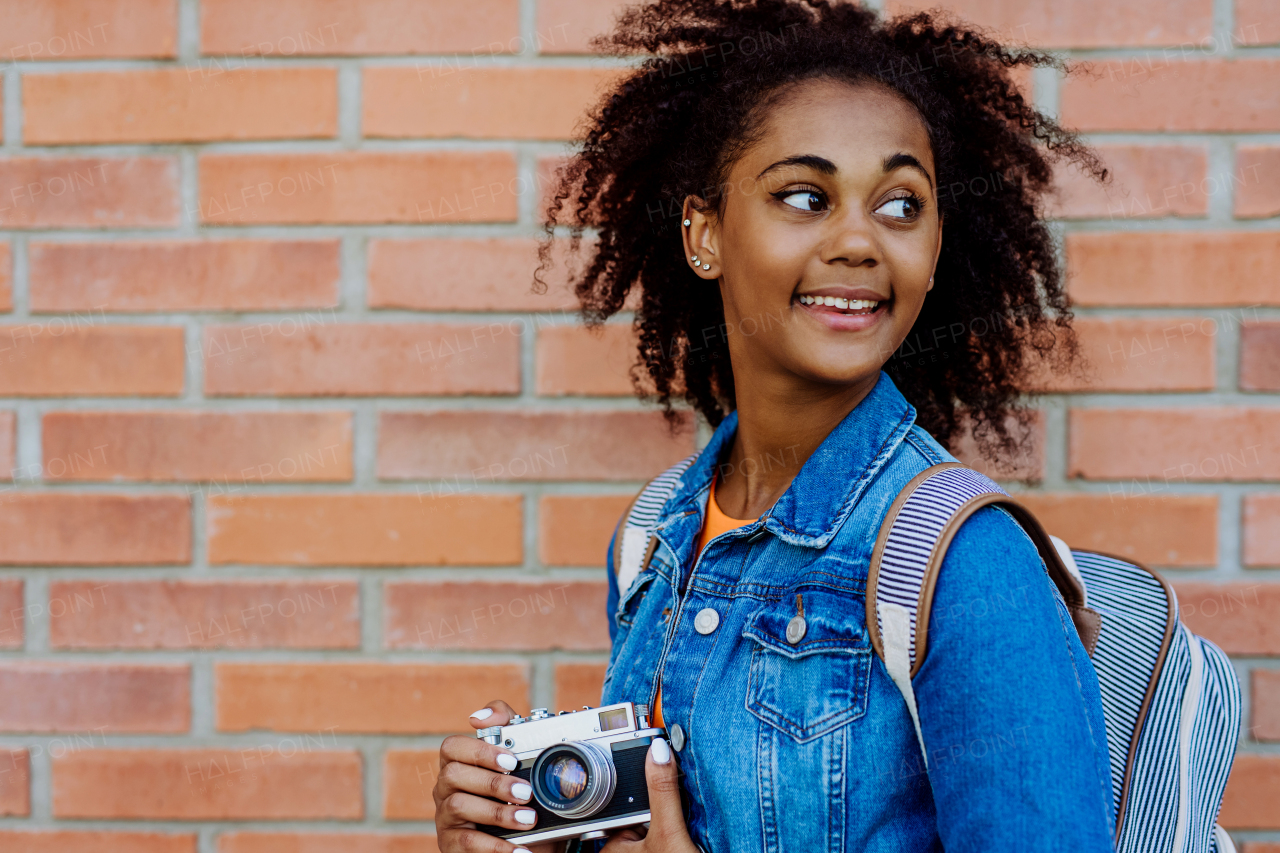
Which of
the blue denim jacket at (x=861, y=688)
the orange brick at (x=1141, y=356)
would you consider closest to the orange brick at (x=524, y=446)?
the blue denim jacket at (x=861, y=688)

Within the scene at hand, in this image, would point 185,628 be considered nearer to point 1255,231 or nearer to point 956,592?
point 956,592

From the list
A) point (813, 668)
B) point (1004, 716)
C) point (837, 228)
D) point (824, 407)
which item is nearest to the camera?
point (1004, 716)

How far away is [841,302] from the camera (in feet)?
3.28

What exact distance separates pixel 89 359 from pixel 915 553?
1.31m

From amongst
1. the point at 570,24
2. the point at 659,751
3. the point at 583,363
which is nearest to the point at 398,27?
the point at 570,24

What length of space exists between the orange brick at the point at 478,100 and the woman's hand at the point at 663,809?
3.08 feet

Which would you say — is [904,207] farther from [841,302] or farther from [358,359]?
[358,359]

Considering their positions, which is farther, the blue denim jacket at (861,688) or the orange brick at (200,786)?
the orange brick at (200,786)

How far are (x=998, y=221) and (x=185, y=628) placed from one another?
53.8 inches

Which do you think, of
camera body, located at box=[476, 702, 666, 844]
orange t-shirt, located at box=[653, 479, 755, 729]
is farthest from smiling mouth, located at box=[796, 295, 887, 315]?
camera body, located at box=[476, 702, 666, 844]

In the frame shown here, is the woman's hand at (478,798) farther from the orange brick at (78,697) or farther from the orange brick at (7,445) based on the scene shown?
the orange brick at (7,445)

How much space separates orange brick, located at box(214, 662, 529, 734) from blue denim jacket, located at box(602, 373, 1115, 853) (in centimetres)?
44

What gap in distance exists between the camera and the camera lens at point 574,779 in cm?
96

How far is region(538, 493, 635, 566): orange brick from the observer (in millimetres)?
1468
